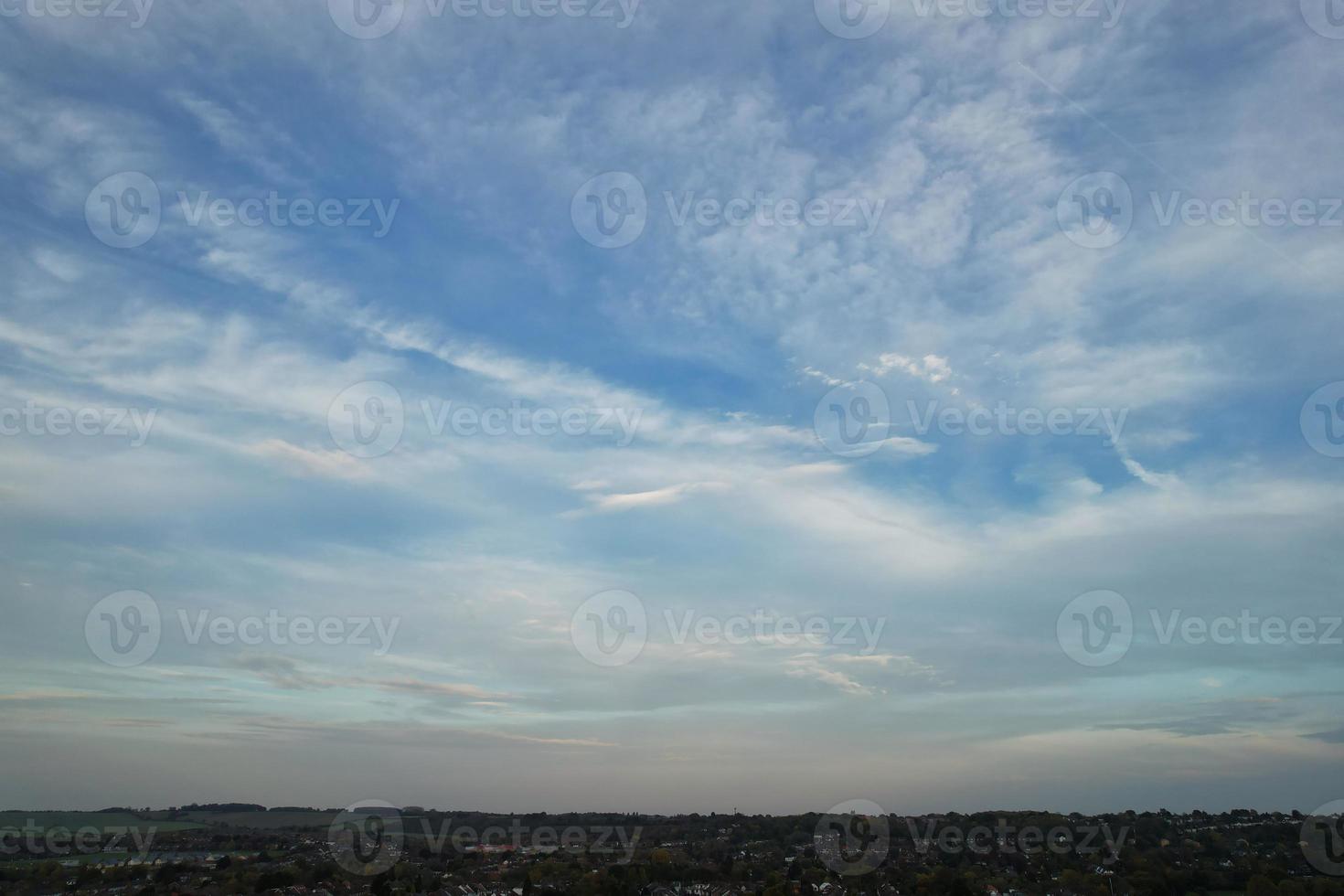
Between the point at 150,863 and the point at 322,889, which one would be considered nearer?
the point at 322,889

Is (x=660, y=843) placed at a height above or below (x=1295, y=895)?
below

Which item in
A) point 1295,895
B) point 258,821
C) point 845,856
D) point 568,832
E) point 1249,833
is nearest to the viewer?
point 1295,895

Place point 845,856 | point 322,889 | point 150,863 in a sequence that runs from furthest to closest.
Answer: point 845,856, point 150,863, point 322,889

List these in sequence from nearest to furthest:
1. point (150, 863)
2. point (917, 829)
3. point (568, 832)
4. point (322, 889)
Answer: point (322, 889) → point (150, 863) → point (917, 829) → point (568, 832)

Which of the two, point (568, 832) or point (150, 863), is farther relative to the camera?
point (568, 832)

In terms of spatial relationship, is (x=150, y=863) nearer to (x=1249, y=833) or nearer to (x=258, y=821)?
(x=258, y=821)

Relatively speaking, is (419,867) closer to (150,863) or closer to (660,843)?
(150,863)

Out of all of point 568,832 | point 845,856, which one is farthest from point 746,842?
point 568,832

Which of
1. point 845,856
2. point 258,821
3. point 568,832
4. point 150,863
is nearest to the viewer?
point 150,863

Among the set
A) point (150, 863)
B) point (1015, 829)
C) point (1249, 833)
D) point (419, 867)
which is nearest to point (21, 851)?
point (150, 863)
